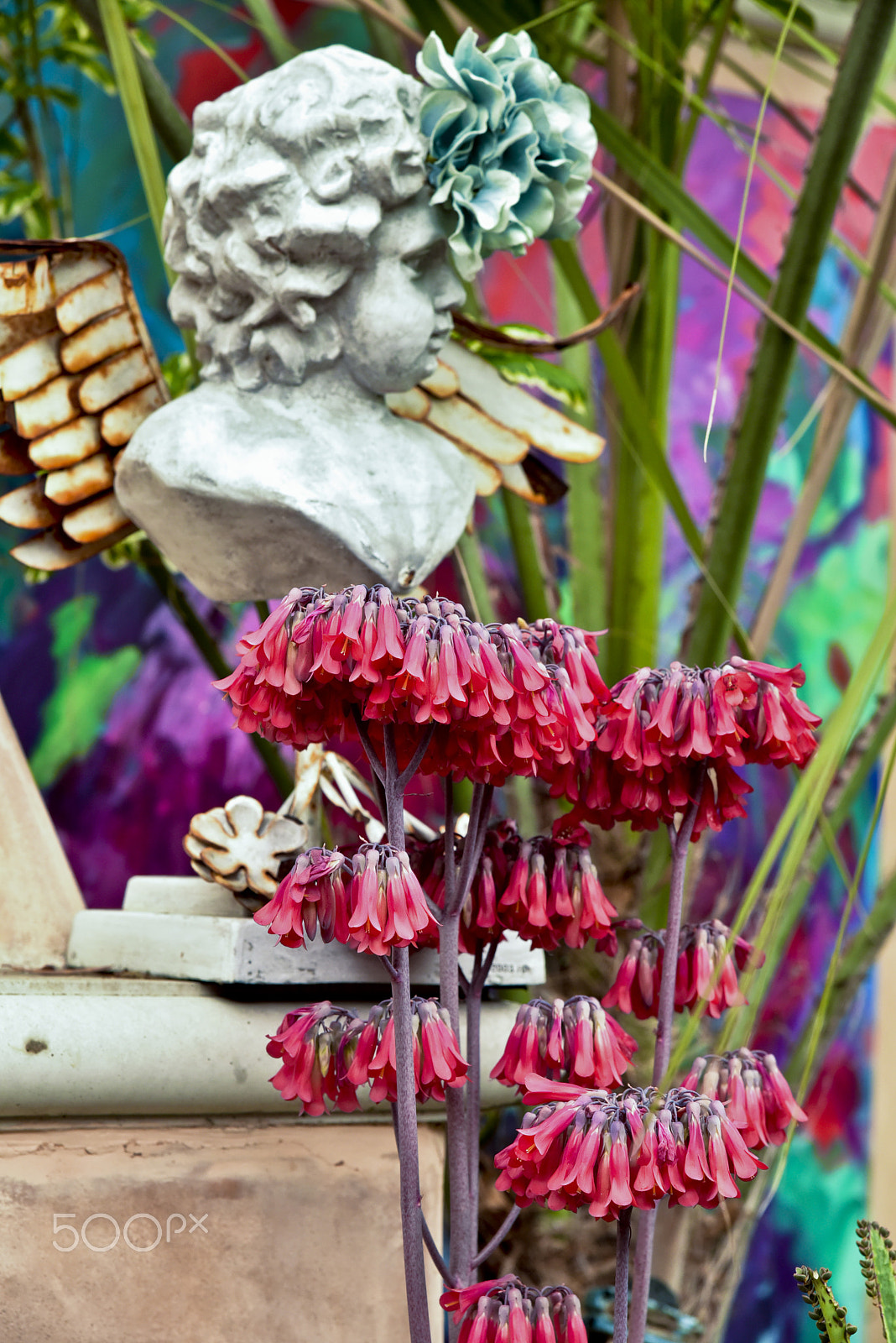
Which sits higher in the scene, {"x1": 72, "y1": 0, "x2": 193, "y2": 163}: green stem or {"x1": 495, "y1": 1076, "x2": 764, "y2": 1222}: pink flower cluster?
Result: {"x1": 72, "y1": 0, "x2": 193, "y2": 163}: green stem

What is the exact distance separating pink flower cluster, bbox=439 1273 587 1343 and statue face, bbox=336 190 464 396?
1.68 feet

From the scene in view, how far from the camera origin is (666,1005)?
579 millimetres

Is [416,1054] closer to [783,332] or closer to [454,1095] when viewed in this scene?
[454,1095]

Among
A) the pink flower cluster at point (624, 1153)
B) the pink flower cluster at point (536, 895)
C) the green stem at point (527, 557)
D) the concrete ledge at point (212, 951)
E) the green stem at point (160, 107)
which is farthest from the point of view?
the green stem at point (527, 557)

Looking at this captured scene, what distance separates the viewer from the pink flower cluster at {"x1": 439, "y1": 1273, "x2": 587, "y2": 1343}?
1.67 ft

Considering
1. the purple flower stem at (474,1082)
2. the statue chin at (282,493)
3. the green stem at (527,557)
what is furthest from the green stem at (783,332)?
the purple flower stem at (474,1082)

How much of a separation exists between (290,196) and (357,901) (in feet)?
1.43

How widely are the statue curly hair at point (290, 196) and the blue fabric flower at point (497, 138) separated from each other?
2cm

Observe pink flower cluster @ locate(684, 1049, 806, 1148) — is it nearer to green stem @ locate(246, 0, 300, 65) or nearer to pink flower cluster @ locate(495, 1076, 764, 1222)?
pink flower cluster @ locate(495, 1076, 764, 1222)

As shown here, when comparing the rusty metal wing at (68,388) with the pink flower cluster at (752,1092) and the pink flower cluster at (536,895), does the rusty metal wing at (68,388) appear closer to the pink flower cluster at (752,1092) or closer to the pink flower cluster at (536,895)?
the pink flower cluster at (536,895)

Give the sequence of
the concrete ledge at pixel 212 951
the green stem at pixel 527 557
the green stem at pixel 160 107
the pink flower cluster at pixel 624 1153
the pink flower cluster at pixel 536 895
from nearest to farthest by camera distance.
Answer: the pink flower cluster at pixel 624 1153, the pink flower cluster at pixel 536 895, the concrete ledge at pixel 212 951, the green stem at pixel 160 107, the green stem at pixel 527 557

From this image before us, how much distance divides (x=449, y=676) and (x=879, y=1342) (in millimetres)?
1740

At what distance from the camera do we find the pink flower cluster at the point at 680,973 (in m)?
0.61

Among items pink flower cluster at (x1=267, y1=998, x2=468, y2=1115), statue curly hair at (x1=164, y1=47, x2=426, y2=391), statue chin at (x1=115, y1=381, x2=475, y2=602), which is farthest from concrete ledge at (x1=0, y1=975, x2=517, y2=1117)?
statue curly hair at (x1=164, y1=47, x2=426, y2=391)
